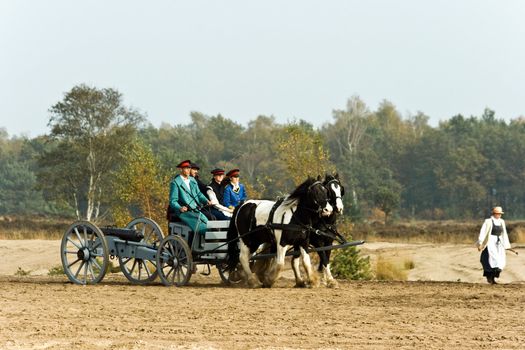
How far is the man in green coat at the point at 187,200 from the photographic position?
17.3 meters

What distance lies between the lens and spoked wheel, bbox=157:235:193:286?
1686 cm

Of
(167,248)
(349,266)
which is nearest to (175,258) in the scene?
(167,248)

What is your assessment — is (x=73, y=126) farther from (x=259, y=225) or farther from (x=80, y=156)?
(x=259, y=225)

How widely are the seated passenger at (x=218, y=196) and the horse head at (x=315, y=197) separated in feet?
4.77

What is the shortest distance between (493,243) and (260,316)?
696 cm

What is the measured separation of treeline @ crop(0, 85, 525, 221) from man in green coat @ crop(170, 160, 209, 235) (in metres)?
5.55

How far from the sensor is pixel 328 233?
17.1m

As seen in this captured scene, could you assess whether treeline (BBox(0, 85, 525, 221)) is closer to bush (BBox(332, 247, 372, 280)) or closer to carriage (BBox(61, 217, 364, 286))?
bush (BBox(332, 247, 372, 280))

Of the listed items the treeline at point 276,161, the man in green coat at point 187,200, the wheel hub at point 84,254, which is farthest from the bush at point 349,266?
the wheel hub at point 84,254

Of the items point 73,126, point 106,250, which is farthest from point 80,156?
point 106,250

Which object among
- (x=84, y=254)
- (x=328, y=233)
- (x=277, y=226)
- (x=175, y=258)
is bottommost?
(x=175, y=258)

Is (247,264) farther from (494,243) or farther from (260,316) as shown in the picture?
(260,316)

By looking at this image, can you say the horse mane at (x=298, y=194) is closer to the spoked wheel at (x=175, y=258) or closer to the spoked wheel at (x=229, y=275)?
the spoked wheel at (x=229, y=275)

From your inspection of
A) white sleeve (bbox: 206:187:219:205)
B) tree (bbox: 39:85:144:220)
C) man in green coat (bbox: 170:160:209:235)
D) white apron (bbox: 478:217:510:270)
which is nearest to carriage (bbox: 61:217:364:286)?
man in green coat (bbox: 170:160:209:235)
